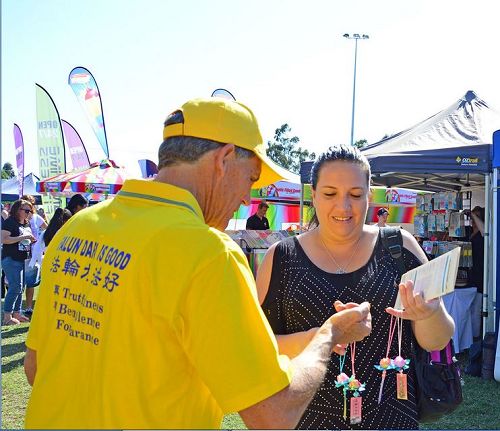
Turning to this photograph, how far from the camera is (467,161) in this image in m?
6.39

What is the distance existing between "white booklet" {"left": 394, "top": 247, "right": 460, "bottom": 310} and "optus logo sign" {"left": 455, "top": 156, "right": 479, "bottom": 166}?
502 centimetres

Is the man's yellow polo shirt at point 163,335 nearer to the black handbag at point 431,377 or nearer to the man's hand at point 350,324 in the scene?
the man's hand at point 350,324

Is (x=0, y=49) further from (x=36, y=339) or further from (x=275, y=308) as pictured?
(x=275, y=308)

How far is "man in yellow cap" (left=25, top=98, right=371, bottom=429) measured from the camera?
1.11 metres

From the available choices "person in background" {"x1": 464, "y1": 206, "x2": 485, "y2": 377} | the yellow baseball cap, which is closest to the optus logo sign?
"person in background" {"x1": 464, "y1": 206, "x2": 485, "y2": 377}

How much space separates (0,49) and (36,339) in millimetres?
783

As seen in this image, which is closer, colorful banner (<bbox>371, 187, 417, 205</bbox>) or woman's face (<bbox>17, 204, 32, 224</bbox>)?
woman's face (<bbox>17, 204, 32, 224</bbox>)

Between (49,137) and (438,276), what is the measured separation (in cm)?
1447

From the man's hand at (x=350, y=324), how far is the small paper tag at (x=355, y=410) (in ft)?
1.19

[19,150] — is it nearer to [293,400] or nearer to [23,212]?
[23,212]

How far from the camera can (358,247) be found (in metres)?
2.18

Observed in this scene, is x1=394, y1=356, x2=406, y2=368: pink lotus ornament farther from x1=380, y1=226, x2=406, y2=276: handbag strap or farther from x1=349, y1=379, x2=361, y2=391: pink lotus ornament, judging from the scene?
x1=380, y1=226, x2=406, y2=276: handbag strap

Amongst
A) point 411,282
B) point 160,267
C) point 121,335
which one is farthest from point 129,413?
Result: point 411,282

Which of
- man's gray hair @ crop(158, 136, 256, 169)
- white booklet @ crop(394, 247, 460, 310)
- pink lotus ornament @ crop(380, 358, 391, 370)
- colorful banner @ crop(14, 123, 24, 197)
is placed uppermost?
colorful banner @ crop(14, 123, 24, 197)
